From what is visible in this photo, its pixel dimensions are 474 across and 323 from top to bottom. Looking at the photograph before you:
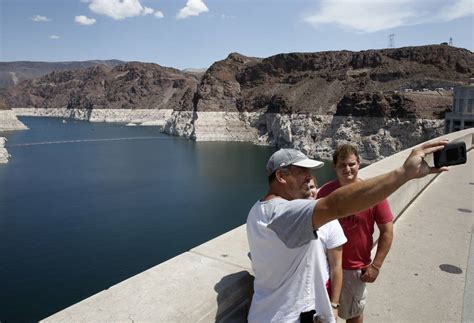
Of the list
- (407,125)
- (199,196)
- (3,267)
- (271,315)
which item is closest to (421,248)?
(271,315)

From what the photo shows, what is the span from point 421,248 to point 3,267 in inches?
847

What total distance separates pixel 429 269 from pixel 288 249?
3.00 metres

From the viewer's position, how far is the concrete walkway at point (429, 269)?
343 cm

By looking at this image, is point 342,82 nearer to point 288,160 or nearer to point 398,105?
point 398,105

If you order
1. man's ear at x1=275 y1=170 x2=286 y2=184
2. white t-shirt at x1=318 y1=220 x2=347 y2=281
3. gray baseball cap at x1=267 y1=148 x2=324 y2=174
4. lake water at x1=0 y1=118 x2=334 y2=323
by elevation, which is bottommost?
lake water at x1=0 y1=118 x2=334 y2=323

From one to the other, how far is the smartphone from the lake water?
17116mm

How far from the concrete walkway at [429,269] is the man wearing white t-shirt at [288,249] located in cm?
165

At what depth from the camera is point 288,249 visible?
196cm

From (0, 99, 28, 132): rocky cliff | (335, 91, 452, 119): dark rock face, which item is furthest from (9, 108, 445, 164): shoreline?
(0, 99, 28, 132): rocky cliff

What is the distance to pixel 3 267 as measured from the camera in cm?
1997

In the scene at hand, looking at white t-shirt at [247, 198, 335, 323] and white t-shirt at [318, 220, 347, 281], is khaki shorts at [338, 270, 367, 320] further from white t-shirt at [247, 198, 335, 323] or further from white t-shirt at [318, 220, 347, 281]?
white t-shirt at [247, 198, 335, 323]

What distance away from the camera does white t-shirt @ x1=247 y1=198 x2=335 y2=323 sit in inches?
76.2

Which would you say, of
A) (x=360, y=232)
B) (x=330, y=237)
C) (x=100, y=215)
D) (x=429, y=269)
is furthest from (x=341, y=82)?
(x=330, y=237)

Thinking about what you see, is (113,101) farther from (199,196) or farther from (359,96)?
(199,196)
